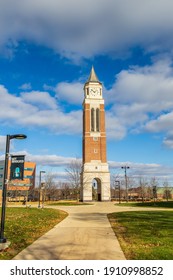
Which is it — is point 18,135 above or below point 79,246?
above

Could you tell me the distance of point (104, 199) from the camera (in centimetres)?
5178

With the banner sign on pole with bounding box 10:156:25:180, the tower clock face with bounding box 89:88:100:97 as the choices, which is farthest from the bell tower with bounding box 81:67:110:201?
the banner sign on pole with bounding box 10:156:25:180

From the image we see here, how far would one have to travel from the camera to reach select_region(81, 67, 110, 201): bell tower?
170 feet

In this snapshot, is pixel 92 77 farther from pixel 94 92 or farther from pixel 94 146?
pixel 94 146

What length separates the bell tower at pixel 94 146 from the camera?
2044 inches

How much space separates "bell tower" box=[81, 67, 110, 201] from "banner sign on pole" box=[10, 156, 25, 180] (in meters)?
43.3

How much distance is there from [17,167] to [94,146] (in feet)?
151

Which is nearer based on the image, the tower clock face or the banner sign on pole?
the banner sign on pole

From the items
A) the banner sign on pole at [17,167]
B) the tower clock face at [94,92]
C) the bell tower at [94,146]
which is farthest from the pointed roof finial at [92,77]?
the banner sign on pole at [17,167]

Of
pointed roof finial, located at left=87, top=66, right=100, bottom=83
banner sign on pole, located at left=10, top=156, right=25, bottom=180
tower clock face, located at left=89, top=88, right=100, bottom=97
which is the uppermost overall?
pointed roof finial, located at left=87, top=66, right=100, bottom=83

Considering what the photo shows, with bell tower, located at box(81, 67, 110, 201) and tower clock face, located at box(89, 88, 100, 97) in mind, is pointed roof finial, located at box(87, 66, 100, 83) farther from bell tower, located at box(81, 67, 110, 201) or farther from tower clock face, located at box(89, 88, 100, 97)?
tower clock face, located at box(89, 88, 100, 97)
